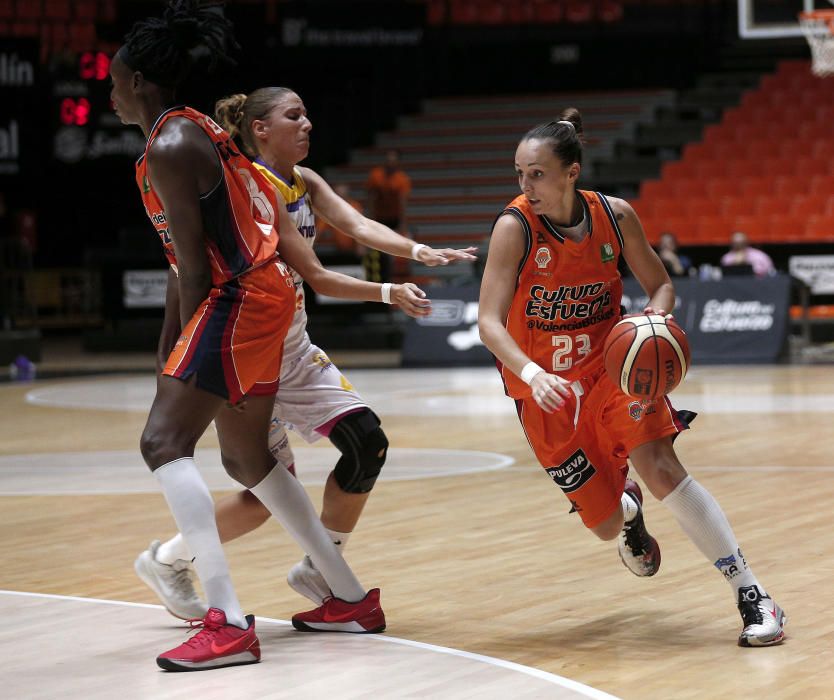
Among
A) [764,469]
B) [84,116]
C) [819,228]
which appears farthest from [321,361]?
[84,116]

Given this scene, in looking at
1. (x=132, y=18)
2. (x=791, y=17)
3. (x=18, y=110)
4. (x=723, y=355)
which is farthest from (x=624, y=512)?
(x=132, y=18)

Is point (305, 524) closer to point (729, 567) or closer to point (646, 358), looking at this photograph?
point (646, 358)

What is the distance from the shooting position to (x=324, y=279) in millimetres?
4566

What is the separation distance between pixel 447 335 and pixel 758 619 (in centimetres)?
1156

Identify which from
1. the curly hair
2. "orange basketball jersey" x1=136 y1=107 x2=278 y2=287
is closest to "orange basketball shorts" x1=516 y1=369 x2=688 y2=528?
"orange basketball jersey" x1=136 y1=107 x2=278 y2=287

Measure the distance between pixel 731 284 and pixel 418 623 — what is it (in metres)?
11.1

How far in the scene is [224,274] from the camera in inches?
169

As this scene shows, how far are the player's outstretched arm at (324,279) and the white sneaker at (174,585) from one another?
1010 millimetres

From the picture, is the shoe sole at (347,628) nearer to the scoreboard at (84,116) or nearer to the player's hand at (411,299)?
the player's hand at (411,299)

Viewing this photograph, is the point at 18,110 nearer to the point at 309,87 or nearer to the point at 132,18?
the point at 132,18

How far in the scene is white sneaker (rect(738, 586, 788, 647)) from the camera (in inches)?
169

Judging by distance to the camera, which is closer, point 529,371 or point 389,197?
point 529,371

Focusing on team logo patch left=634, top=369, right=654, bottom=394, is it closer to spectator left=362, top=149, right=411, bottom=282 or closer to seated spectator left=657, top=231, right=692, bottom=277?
seated spectator left=657, top=231, right=692, bottom=277

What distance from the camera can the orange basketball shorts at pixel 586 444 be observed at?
4676mm
